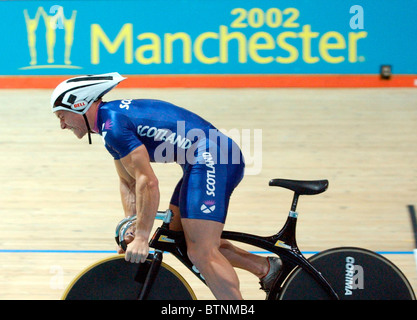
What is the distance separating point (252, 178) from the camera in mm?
5566

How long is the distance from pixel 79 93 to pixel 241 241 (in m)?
A: 0.83

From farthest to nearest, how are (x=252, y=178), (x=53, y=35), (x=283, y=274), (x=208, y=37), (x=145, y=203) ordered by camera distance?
(x=53, y=35), (x=208, y=37), (x=252, y=178), (x=283, y=274), (x=145, y=203)

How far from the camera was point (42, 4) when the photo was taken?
9.12 meters

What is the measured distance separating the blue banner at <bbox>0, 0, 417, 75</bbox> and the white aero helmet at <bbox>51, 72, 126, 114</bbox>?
657 cm

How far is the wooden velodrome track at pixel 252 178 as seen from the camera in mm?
4027

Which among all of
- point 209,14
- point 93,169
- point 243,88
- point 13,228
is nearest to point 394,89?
point 243,88

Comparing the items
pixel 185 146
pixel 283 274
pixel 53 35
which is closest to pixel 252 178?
pixel 283 274

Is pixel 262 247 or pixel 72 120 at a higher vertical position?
pixel 72 120

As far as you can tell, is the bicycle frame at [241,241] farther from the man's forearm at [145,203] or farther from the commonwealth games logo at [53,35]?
the commonwealth games logo at [53,35]

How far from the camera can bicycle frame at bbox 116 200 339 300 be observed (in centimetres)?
251

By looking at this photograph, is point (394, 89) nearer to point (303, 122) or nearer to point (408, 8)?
point (408, 8)

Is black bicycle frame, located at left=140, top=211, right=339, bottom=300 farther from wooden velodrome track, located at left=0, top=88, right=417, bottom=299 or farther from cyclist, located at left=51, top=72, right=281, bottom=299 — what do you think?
wooden velodrome track, located at left=0, top=88, right=417, bottom=299

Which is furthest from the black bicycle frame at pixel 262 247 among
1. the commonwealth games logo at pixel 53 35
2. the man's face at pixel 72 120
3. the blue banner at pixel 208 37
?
the commonwealth games logo at pixel 53 35

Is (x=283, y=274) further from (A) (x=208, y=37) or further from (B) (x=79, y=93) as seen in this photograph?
(A) (x=208, y=37)
